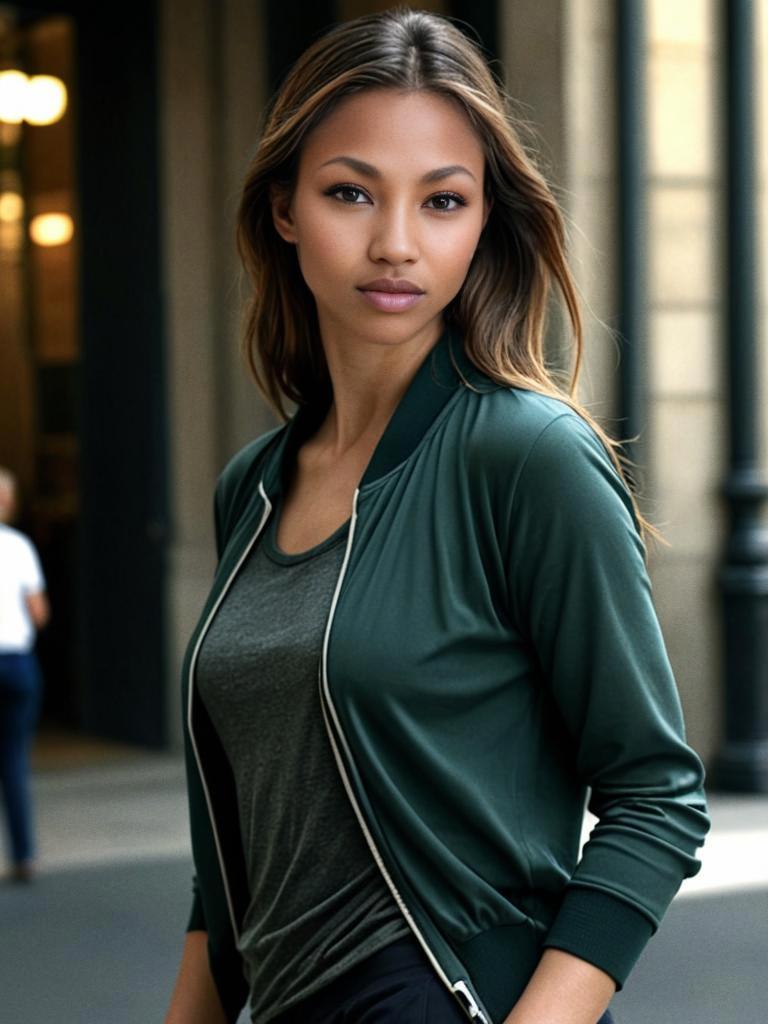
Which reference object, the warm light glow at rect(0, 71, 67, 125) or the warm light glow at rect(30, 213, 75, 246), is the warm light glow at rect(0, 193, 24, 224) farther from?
the warm light glow at rect(0, 71, 67, 125)

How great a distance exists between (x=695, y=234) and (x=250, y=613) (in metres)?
7.74

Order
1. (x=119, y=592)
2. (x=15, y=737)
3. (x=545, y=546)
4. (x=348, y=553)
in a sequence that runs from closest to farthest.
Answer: (x=545, y=546)
(x=348, y=553)
(x=15, y=737)
(x=119, y=592)

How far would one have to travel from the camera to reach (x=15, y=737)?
319 inches

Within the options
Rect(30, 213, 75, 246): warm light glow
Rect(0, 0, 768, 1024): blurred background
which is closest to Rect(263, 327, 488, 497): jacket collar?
Rect(0, 0, 768, 1024): blurred background

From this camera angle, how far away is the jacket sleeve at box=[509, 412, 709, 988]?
1865 mm

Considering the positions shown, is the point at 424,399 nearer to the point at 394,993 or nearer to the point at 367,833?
the point at 367,833

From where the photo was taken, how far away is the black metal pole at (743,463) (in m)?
9.34

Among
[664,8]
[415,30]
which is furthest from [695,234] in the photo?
[415,30]

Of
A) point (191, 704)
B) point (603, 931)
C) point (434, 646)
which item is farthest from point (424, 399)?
point (603, 931)

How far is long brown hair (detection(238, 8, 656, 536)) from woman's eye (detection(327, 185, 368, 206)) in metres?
0.09

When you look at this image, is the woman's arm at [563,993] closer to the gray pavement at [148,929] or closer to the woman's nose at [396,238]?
the woman's nose at [396,238]

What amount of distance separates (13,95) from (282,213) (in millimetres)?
10914

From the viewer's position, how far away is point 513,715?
6.38 feet

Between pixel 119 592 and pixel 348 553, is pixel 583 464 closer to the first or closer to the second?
pixel 348 553
